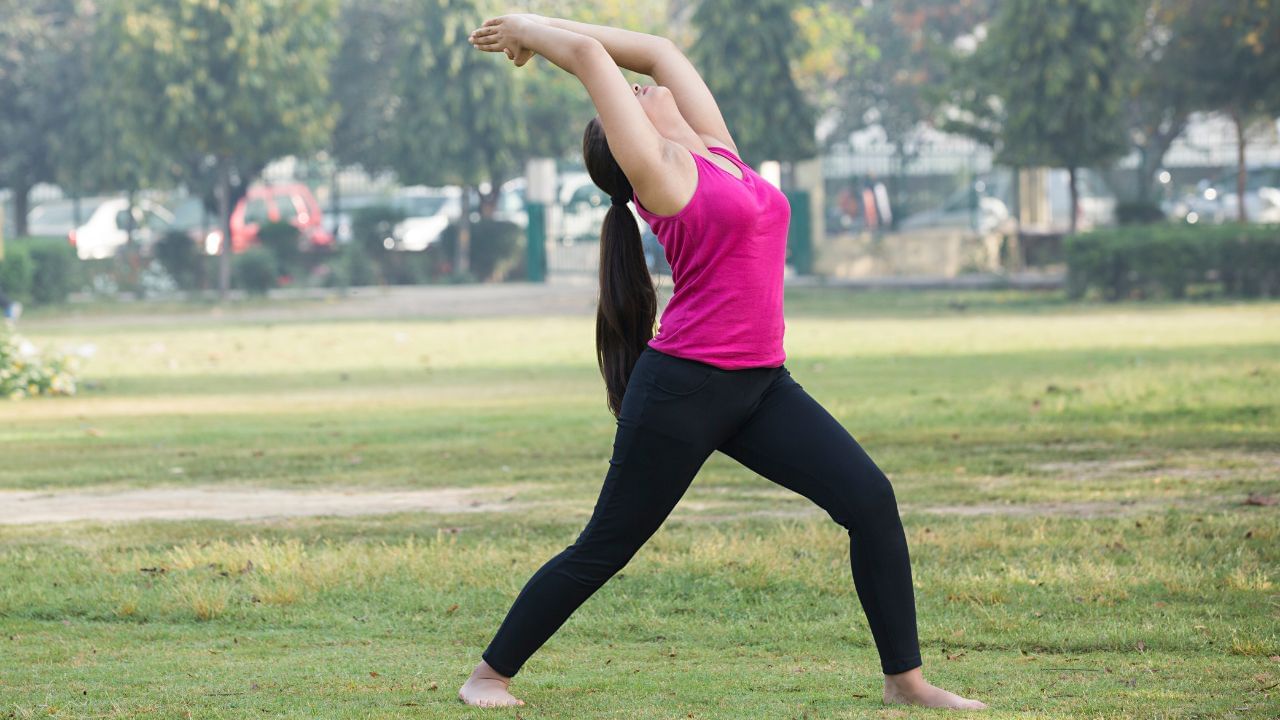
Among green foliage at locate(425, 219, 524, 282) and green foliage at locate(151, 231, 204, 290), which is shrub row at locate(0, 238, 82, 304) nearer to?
green foliage at locate(151, 231, 204, 290)

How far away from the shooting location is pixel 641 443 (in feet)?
14.7

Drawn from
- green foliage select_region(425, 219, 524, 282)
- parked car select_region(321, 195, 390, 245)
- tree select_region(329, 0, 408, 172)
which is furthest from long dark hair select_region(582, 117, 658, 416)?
tree select_region(329, 0, 408, 172)

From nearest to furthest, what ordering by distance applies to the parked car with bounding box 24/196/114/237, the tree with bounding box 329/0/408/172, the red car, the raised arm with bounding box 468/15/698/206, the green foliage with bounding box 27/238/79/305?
the raised arm with bounding box 468/15/698/206, the green foliage with bounding box 27/238/79/305, the red car, the tree with bounding box 329/0/408/172, the parked car with bounding box 24/196/114/237

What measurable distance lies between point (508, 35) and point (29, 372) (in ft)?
37.8

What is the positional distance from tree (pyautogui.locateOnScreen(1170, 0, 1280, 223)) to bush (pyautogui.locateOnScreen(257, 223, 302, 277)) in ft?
54.3

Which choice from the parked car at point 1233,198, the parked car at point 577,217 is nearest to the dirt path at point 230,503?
the parked car at point 577,217

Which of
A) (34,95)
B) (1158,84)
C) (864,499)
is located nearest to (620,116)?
(864,499)

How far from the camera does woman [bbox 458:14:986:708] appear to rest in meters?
4.36

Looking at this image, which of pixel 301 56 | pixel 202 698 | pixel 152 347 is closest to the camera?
pixel 202 698

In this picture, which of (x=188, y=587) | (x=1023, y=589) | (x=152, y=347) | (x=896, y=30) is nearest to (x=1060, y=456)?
(x=1023, y=589)

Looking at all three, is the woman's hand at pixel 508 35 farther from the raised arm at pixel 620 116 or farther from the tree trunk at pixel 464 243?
the tree trunk at pixel 464 243

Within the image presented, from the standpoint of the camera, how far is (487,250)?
3728 centimetres

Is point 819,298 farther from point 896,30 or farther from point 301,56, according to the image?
point 896,30

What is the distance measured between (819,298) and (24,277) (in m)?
12.9
